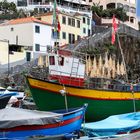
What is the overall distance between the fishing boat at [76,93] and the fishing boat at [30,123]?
19.4 feet

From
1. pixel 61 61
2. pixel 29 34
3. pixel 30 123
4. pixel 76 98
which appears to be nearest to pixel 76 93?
pixel 76 98

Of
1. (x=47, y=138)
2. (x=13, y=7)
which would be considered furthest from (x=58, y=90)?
(x=13, y=7)

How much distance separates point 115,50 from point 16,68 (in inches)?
581

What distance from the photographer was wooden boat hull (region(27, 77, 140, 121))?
22578 mm

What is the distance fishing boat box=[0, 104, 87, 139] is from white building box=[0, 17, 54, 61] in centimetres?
3442

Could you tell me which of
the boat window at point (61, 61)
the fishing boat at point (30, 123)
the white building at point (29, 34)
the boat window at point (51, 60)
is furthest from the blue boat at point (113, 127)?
the white building at point (29, 34)

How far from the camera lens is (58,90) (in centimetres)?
2252

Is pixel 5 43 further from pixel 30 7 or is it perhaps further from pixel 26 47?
pixel 30 7

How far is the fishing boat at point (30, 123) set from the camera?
14.0 m

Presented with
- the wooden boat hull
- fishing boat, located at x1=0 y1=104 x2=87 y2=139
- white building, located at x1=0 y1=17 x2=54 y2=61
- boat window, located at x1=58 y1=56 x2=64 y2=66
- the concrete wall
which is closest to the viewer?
fishing boat, located at x1=0 y1=104 x2=87 y2=139

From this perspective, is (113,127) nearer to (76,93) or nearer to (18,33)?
(76,93)

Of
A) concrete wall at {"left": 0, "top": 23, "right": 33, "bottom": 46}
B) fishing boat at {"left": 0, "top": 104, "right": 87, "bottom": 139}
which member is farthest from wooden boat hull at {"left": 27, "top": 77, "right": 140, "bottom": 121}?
concrete wall at {"left": 0, "top": 23, "right": 33, "bottom": 46}

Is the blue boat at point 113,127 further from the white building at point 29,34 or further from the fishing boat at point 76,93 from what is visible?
the white building at point 29,34

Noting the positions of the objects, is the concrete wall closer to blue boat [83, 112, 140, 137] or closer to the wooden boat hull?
the wooden boat hull
